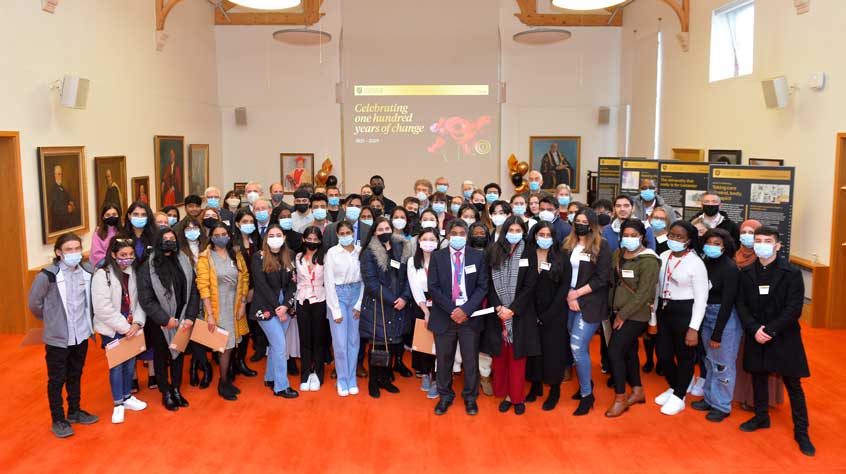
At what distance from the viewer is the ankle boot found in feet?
19.8

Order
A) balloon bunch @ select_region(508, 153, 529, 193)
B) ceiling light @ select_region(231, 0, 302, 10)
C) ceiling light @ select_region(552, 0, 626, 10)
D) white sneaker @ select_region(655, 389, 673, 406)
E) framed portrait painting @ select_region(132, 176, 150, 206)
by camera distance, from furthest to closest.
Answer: balloon bunch @ select_region(508, 153, 529, 193) → framed portrait painting @ select_region(132, 176, 150, 206) → ceiling light @ select_region(552, 0, 626, 10) → ceiling light @ select_region(231, 0, 302, 10) → white sneaker @ select_region(655, 389, 673, 406)

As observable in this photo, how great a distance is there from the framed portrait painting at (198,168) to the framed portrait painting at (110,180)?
10.4 ft

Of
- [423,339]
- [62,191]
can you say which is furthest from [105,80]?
[423,339]

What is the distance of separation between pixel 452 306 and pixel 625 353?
1715 millimetres

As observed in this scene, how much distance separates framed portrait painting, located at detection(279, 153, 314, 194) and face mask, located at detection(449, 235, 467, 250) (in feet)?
35.9

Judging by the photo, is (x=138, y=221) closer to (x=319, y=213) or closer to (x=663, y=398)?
(x=319, y=213)

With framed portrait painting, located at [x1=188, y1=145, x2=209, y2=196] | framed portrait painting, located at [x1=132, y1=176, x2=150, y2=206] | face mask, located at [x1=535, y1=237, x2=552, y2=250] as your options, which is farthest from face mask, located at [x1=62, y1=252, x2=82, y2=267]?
framed portrait painting, located at [x1=188, y1=145, x2=209, y2=196]

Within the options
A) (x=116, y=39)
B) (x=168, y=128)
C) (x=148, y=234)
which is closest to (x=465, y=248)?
(x=148, y=234)

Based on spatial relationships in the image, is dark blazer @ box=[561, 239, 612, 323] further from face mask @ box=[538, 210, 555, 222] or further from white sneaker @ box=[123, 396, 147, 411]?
white sneaker @ box=[123, 396, 147, 411]

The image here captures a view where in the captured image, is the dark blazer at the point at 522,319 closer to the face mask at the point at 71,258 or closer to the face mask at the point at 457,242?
the face mask at the point at 457,242

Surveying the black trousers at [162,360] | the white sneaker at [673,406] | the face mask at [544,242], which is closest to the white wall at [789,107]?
the white sneaker at [673,406]

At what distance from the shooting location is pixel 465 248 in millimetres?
6012

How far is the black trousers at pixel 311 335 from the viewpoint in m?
6.55

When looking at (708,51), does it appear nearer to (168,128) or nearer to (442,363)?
(442,363)
